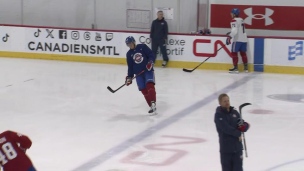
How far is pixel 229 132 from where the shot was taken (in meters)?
6.83

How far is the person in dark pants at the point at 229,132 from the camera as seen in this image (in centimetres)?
684

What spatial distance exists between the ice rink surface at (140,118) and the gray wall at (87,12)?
205 cm

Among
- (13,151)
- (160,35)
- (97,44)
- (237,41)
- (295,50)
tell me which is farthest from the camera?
(97,44)

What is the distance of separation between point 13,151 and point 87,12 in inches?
505

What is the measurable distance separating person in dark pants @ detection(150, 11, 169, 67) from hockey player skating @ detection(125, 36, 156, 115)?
4.93 meters

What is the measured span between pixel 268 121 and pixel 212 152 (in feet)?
6.77

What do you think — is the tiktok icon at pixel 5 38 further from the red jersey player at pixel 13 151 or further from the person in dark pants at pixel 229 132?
the red jersey player at pixel 13 151

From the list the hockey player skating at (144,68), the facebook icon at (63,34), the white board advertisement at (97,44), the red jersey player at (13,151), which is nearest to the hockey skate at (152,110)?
the hockey player skating at (144,68)

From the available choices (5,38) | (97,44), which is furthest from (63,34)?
(5,38)

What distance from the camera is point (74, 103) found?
482 inches

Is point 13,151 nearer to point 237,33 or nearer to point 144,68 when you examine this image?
point 144,68

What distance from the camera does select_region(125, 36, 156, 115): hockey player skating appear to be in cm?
1119

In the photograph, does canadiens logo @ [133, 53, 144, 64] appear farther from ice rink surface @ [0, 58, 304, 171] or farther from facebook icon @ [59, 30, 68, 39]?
facebook icon @ [59, 30, 68, 39]

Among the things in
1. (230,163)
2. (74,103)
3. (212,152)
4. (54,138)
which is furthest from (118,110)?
(230,163)
